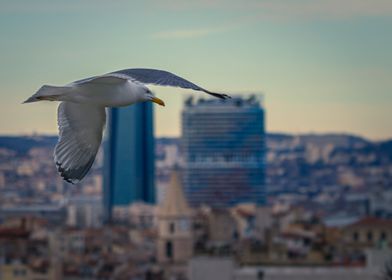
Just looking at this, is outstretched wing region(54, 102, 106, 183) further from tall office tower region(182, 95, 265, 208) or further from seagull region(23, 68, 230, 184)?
tall office tower region(182, 95, 265, 208)

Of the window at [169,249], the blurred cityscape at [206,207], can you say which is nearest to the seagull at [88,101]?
the blurred cityscape at [206,207]

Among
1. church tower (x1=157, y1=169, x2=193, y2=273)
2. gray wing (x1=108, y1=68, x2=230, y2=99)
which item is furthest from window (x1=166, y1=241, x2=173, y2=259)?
gray wing (x1=108, y1=68, x2=230, y2=99)

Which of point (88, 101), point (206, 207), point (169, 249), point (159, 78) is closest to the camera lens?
point (159, 78)

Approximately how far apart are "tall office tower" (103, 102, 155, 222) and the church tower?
44741mm

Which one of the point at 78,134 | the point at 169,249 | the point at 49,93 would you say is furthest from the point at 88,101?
the point at 169,249

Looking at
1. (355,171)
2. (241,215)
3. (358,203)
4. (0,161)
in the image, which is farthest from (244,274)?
(355,171)

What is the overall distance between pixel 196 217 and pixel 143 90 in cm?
6142

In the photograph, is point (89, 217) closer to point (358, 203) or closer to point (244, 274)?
point (358, 203)

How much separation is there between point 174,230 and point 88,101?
1991 inches

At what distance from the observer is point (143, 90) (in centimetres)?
834

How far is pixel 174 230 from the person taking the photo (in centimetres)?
5906

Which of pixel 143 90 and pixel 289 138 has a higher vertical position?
pixel 289 138

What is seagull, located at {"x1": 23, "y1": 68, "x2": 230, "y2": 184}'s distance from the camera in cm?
813

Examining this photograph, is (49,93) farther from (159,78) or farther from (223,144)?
(223,144)
